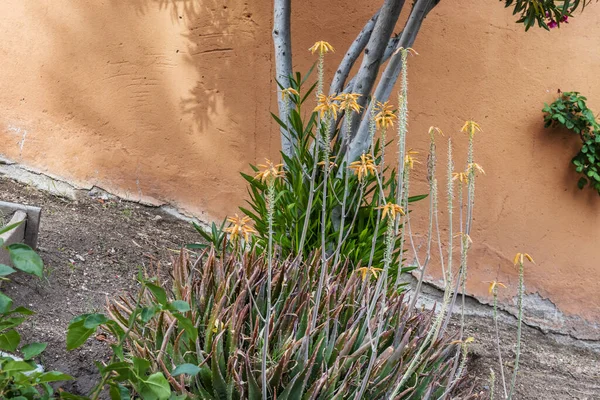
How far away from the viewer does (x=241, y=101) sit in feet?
15.3

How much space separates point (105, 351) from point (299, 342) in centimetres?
117

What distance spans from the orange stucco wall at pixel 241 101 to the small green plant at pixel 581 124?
0.30 ft

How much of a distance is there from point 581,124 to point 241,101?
7.88 ft

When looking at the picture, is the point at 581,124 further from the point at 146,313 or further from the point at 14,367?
the point at 14,367

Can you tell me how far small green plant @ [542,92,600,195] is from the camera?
4539mm

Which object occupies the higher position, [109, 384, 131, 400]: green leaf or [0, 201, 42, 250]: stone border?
[109, 384, 131, 400]: green leaf

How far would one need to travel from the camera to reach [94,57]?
4645mm

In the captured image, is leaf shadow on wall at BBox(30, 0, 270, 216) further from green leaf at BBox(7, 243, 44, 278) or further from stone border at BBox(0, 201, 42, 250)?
green leaf at BBox(7, 243, 44, 278)

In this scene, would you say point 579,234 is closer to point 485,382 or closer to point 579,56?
point 579,56

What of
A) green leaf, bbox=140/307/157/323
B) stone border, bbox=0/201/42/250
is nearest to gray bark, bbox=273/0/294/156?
stone border, bbox=0/201/42/250

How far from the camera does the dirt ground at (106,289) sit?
2.87 metres

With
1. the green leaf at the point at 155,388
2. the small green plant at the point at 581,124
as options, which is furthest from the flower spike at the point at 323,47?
the small green plant at the point at 581,124

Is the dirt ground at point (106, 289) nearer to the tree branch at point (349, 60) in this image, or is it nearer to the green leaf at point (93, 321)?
the green leaf at point (93, 321)

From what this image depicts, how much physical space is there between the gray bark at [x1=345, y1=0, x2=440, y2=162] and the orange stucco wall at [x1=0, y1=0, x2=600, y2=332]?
3.84 ft
